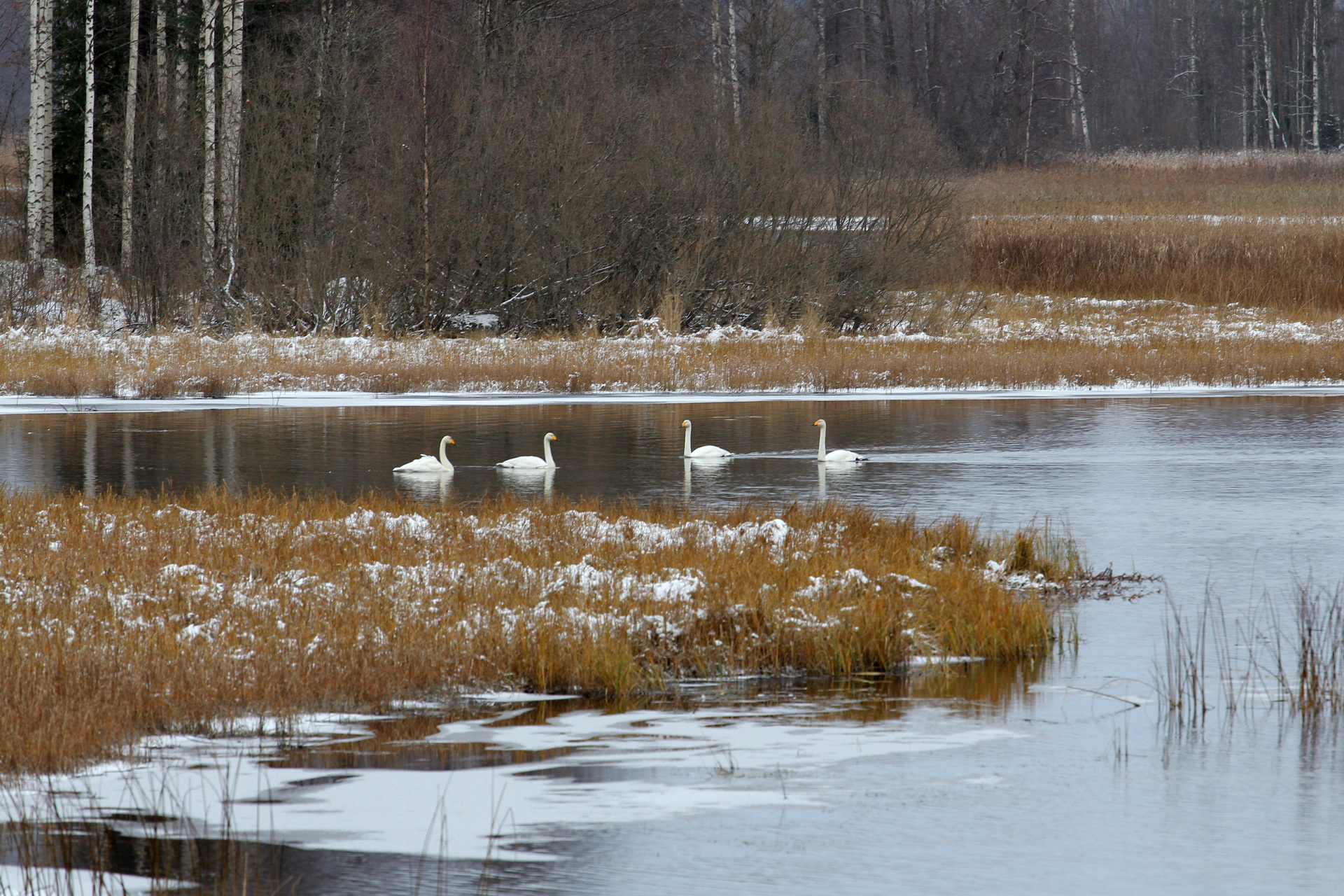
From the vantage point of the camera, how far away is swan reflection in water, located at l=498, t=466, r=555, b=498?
13344 mm

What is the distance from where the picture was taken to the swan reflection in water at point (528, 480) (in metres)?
13.3

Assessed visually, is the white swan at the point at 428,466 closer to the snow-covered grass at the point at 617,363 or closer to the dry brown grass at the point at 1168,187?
the snow-covered grass at the point at 617,363

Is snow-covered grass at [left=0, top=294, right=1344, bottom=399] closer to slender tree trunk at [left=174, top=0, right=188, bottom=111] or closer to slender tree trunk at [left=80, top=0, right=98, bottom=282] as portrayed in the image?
slender tree trunk at [left=80, top=0, right=98, bottom=282]

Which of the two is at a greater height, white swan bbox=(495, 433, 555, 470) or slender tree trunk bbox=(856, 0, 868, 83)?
slender tree trunk bbox=(856, 0, 868, 83)

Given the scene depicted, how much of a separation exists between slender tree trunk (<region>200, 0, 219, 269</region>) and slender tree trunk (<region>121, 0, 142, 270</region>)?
1.13 m

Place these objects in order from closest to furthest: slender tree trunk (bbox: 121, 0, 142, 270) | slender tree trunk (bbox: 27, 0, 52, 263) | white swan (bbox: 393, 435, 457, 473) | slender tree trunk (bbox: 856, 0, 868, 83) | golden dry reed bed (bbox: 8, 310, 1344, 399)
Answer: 1. white swan (bbox: 393, 435, 457, 473)
2. golden dry reed bed (bbox: 8, 310, 1344, 399)
3. slender tree trunk (bbox: 27, 0, 52, 263)
4. slender tree trunk (bbox: 121, 0, 142, 270)
5. slender tree trunk (bbox: 856, 0, 868, 83)

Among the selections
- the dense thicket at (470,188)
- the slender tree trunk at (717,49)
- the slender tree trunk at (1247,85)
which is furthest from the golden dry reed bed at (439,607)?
the slender tree trunk at (1247,85)

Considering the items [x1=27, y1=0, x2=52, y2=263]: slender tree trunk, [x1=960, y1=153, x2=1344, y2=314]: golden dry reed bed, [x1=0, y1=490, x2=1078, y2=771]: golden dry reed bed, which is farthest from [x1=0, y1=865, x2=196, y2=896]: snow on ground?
[x1=960, y1=153, x2=1344, y2=314]: golden dry reed bed

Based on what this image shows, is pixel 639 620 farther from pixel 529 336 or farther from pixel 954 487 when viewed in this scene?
pixel 529 336

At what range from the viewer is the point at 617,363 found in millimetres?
24797

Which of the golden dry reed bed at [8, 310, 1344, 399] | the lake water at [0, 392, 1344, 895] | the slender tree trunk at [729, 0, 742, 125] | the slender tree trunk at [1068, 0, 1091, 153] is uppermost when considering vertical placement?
the slender tree trunk at [1068, 0, 1091, 153]

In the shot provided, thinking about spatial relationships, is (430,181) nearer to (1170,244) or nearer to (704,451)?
(704,451)

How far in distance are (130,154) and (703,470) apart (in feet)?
55.1

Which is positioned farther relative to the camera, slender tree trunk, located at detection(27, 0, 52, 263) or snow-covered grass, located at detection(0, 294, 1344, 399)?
slender tree trunk, located at detection(27, 0, 52, 263)
